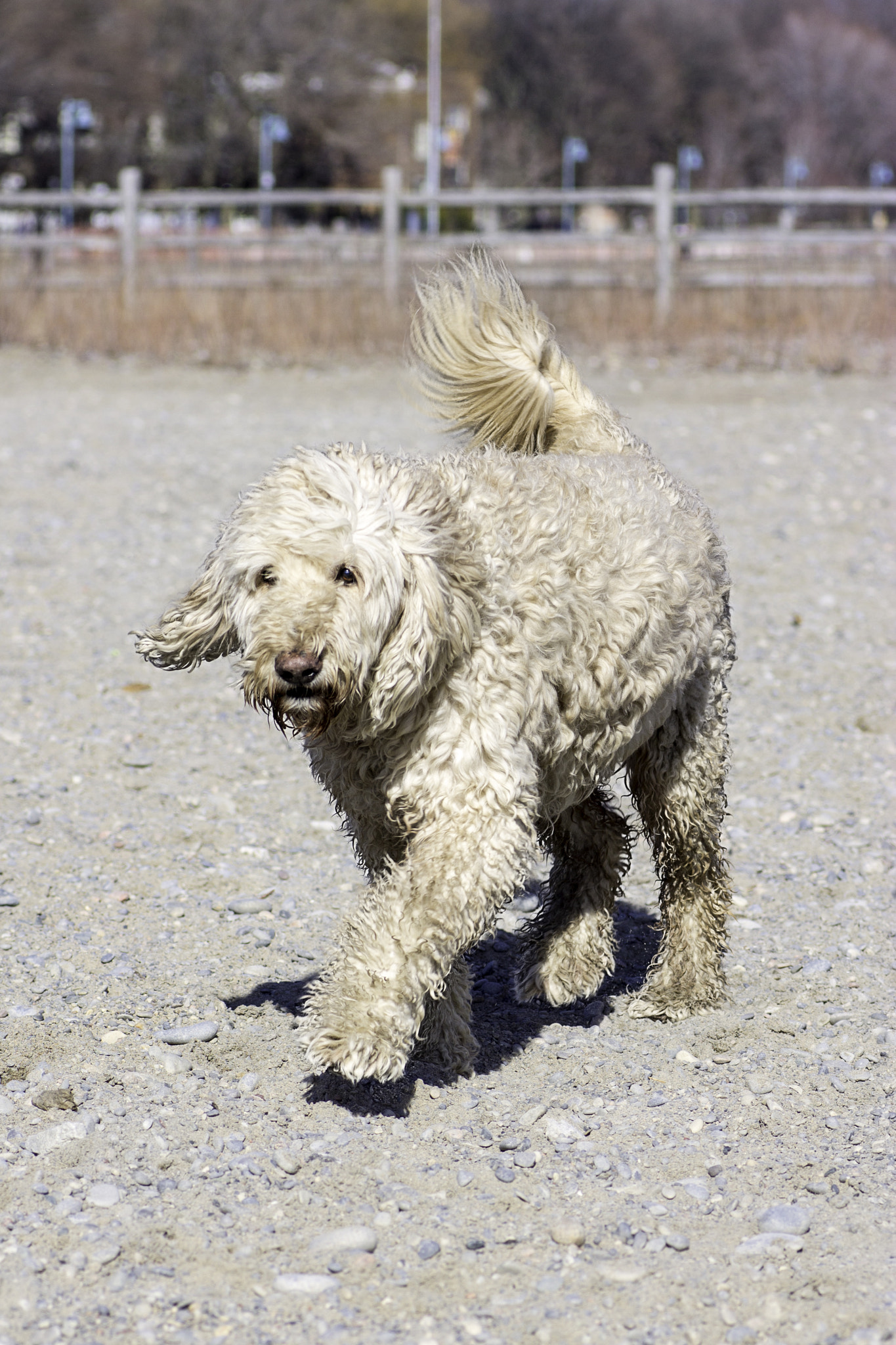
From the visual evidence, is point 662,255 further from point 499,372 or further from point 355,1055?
point 355,1055

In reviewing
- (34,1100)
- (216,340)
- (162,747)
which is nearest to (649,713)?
(34,1100)

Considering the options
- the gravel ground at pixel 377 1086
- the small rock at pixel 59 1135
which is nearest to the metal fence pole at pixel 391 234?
the gravel ground at pixel 377 1086

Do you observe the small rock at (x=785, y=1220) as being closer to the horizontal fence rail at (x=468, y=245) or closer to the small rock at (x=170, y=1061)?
the small rock at (x=170, y=1061)

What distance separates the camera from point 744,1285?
11.0 ft

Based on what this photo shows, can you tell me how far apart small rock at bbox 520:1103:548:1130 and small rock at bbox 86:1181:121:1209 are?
3.41ft

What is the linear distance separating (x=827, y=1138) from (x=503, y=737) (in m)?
1.31

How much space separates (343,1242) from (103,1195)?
0.57 meters

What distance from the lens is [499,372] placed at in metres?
4.88

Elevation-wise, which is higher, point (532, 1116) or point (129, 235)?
point (129, 235)

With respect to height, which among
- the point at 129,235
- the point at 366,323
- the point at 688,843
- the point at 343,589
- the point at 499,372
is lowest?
the point at 688,843

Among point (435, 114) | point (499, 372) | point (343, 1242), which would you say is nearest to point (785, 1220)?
point (343, 1242)

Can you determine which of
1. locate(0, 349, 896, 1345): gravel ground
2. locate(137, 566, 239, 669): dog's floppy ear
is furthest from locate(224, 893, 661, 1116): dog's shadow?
locate(137, 566, 239, 669): dog's floppy ear

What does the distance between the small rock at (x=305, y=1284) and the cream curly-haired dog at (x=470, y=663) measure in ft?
1.64

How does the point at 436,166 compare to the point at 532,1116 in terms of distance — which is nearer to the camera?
the point at 532,1116
